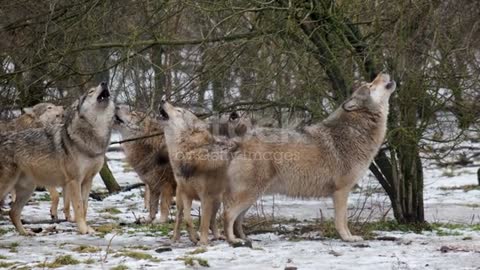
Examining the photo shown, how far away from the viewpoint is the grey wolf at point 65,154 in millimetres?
10094

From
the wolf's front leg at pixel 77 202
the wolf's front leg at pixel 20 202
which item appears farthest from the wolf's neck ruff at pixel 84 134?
the wolf's front leg at pixel 20 202

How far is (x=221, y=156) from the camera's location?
8898 mm

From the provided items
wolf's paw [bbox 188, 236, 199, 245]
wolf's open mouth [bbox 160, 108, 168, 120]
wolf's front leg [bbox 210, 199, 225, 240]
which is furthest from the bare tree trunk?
wolf's paw [bbox 188, 236, 199, 245]

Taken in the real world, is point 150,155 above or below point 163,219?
above

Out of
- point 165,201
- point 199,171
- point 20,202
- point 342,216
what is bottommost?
point 342,216

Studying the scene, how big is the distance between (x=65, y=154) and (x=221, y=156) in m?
2.35

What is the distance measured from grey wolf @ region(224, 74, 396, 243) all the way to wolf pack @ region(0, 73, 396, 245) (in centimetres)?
1

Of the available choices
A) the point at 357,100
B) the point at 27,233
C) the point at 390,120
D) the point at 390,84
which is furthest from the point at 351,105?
the point at 27,233

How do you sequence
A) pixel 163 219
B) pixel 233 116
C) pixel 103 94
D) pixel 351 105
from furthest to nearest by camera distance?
pixel 163 219
pixel 103 94
pixel 233 116
pixel 351 105

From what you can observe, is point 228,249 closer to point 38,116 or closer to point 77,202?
point 77,202

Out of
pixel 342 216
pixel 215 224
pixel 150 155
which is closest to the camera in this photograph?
pixel 342 216

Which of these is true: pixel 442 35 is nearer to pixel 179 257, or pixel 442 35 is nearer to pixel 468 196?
pixel 179 257

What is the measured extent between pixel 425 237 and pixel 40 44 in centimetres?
477

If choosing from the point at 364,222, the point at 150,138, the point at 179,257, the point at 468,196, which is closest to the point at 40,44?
the point at 150,138
